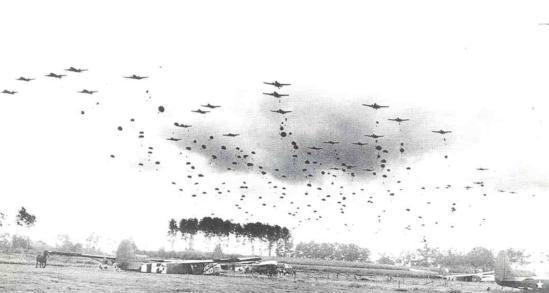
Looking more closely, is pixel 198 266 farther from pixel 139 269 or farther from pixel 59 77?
pixel 59 77

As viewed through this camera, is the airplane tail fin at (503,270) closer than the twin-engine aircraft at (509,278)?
No

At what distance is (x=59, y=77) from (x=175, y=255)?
141m

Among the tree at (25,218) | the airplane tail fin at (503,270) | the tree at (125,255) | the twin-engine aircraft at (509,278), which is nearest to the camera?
the twin-engine aircraft at (509,278)

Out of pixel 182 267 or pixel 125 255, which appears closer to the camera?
pixel 182 267

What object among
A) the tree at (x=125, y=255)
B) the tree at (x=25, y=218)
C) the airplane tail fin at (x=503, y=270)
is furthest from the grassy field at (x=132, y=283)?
the tree at (x=25, y=218)

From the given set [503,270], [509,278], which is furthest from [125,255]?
[509,278]

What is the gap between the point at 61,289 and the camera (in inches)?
1512

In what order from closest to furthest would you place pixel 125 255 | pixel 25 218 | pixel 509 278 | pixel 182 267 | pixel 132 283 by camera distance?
1. pixel 132 283
2. pixel 509 278
3. pixel 182 267
4. pixel 125 255
5. pixel 25 218

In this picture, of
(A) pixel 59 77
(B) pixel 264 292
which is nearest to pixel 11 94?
Answer: (A) pixel 59 77

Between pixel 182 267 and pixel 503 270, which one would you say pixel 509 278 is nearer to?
pixel 503 270

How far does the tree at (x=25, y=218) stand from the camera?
172625 millimetres

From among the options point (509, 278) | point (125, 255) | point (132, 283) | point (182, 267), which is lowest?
point (182, 267)

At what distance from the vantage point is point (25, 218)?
174125 millimetres

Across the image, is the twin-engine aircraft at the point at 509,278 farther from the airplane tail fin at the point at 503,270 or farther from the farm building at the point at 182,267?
the farm building at the point at 182,267
